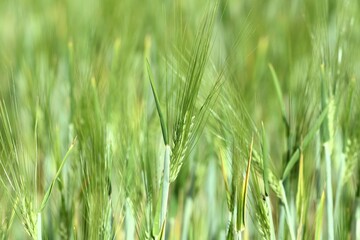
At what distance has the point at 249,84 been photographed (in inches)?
39.7

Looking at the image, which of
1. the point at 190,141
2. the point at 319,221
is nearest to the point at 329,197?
the point at 319,221

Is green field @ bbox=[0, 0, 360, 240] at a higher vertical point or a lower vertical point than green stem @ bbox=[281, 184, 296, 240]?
higher

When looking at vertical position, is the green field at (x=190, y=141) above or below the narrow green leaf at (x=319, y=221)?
above

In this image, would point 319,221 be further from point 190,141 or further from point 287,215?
point 190,141

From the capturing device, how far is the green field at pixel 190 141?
744mm

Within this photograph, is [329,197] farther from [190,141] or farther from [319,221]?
[190,141]

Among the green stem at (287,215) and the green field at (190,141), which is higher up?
the green field at (190,141)

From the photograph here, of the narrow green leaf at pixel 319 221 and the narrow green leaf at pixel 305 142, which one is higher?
the narrow green leaf at pixel 305 142

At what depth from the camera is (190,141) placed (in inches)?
29.0

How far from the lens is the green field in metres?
0.74

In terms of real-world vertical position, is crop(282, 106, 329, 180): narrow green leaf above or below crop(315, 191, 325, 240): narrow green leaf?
above

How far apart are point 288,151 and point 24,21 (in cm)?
76

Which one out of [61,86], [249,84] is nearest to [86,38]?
[61,86]

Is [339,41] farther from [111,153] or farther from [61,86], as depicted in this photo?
[61,86]
